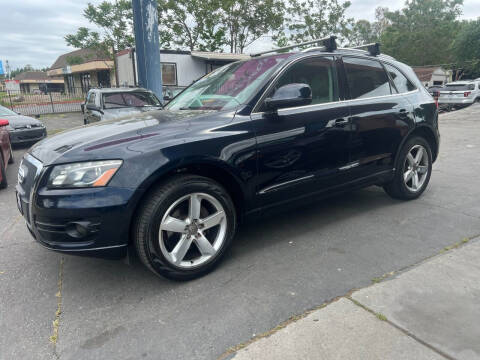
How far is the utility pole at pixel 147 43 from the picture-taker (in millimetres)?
9719

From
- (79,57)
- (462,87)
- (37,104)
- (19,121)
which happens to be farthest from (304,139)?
(79,57)

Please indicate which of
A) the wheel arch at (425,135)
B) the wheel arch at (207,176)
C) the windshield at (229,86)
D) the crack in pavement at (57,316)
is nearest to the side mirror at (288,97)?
the windshield at (229,86)

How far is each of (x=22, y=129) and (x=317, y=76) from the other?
27.8ft

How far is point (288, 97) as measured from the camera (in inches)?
115

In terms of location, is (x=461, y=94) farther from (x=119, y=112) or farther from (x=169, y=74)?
(x=119, y=112)

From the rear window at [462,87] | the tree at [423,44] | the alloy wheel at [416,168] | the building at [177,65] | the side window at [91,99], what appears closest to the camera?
the alloy wheel at [416,168]

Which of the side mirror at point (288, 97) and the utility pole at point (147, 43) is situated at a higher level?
the utility pole at point (147, 43)

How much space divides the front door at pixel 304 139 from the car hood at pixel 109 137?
0.59m

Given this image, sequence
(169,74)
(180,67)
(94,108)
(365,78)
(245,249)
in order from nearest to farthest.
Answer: (245,249) → (365,78) → (94,108) → (169,74) → (180,67)

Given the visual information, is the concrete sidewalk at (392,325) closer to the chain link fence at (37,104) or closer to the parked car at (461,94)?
the parked car at (461,94)

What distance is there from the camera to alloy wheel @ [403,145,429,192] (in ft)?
14.1

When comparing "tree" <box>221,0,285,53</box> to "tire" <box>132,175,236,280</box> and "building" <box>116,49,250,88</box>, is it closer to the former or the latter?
"building" <box>116,49,250,88</box>

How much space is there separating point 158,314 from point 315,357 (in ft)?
3.41

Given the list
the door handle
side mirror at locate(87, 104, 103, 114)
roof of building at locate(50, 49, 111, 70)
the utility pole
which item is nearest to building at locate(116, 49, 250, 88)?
the utility pole
